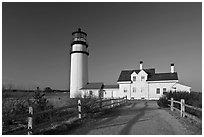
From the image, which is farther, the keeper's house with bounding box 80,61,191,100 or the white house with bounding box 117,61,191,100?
the keeper's house with bounding box 80,61,191,100

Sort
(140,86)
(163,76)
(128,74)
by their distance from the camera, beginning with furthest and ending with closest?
(128,74)
(140,86)
(163,76)

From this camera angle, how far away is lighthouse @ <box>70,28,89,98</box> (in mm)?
29703

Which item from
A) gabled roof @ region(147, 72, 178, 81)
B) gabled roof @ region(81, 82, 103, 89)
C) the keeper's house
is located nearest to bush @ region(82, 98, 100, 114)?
the keeper's house

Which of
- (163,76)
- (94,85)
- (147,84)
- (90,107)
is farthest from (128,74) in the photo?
(90,107)

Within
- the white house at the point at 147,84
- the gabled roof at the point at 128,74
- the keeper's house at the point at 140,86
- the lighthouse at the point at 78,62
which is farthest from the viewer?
the gabled roof at the point at 128,74

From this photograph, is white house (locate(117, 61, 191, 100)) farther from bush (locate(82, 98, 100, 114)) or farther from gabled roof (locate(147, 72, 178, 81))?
bush (locate(82, 98, 100, 114))

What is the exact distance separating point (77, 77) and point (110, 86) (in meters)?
6.47

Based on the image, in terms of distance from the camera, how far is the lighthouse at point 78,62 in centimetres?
2970

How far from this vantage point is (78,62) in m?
29.8

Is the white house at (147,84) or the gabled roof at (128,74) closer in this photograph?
the white house at (147,84)

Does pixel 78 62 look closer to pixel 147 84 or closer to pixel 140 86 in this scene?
pixel 140 86

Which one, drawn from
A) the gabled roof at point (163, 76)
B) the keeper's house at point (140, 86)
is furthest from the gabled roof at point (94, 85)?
the gabled roof at point (163, 76)

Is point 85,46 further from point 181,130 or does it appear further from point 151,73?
point 181,130

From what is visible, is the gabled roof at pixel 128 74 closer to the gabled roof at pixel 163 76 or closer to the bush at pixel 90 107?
the gabled roof at pixel 163 76
